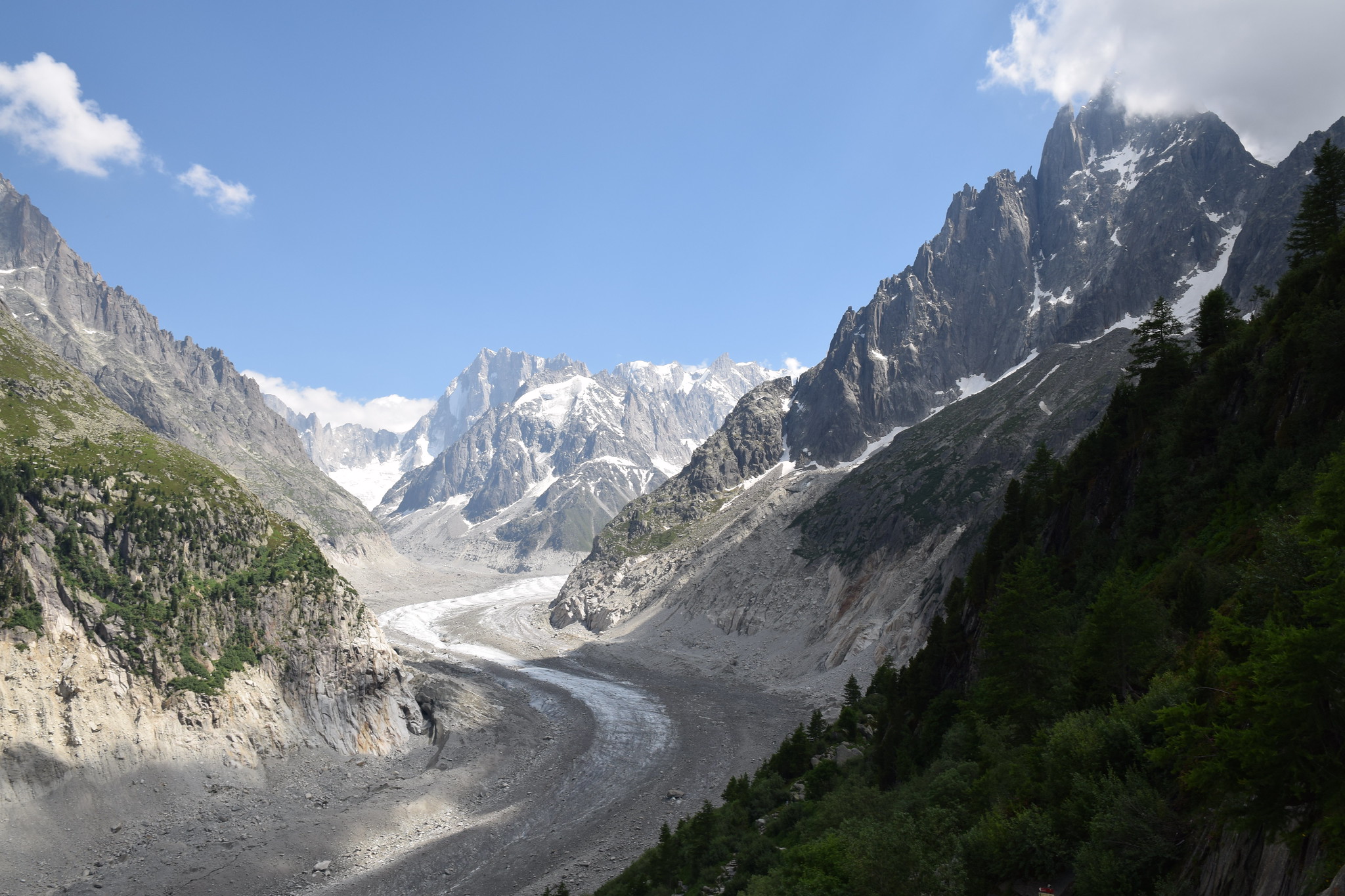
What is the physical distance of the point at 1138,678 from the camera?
846 inches

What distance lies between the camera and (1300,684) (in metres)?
10.5

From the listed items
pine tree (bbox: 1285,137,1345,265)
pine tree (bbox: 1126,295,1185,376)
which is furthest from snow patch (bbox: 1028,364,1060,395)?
pine tree (bbox: 1285,137,1345,265)

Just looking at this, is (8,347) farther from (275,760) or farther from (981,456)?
(981,456)

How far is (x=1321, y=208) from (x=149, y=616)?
83.3 meters

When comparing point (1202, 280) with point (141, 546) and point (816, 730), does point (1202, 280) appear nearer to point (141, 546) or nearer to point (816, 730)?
point (816, 730)

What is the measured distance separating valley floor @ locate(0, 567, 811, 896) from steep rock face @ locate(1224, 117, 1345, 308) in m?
113

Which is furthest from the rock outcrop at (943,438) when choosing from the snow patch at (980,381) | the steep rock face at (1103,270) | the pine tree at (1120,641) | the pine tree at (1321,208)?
the pine tree at (1120,641)

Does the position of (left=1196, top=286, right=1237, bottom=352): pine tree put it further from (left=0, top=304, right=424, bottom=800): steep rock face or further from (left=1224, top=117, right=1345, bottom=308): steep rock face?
(left=1224, top=117, right=1345, bottom=308): steep rock face

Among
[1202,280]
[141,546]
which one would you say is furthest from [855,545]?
[141,546]

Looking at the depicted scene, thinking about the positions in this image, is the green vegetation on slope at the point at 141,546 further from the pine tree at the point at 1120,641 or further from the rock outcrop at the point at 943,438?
the rock outcrop at the point at 943,438

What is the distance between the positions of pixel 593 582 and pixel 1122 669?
17247 cm

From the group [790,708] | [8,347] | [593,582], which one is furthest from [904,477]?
[8,347]

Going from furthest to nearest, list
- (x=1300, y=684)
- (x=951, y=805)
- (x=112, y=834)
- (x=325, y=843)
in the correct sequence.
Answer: (x=325, y=843) < (x=112, y=834) < (x=951, y=805) < (x=1300, y=684)

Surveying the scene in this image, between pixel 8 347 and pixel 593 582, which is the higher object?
pixel 8 347
